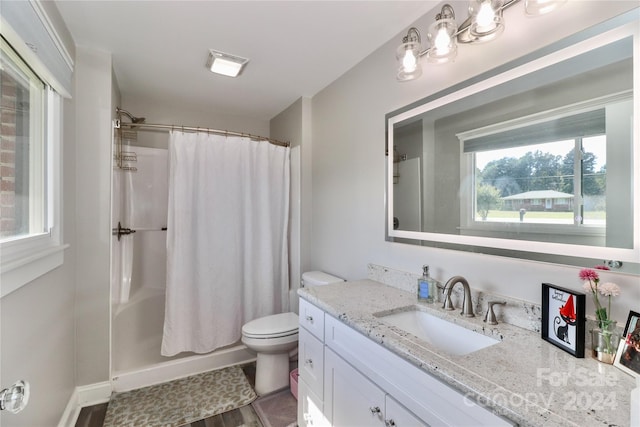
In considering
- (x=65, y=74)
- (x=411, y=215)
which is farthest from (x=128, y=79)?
(x=411, y=215)

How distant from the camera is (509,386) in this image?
708mm

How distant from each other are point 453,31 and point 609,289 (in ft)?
3.68

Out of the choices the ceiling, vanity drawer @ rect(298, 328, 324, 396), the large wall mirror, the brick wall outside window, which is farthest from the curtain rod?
vanity drawer @ rect(298, 328, 324, 396)

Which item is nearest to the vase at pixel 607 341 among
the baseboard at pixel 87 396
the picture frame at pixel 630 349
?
the picture frame at pixel 630 349

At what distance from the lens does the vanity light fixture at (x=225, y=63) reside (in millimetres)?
1884

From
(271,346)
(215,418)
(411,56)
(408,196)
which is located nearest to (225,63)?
(411,56)

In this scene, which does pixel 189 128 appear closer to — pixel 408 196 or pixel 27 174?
pixel 27 174

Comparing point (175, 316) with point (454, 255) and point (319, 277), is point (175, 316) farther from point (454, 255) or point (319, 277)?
point (454, 255)

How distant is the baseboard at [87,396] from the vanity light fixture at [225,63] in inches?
89.3

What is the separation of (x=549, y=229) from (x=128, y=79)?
286cm

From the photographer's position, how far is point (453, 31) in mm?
1240

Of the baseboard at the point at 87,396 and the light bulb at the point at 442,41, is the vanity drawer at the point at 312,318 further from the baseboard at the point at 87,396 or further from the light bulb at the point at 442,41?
the baseboard at the point at 87,396

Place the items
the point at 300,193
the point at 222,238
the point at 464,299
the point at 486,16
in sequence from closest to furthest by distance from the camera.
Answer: the point at 486,16, the point at 464,299, the point at 222,238, the point at 300,193

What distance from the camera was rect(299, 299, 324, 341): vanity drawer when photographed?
4.59ft
